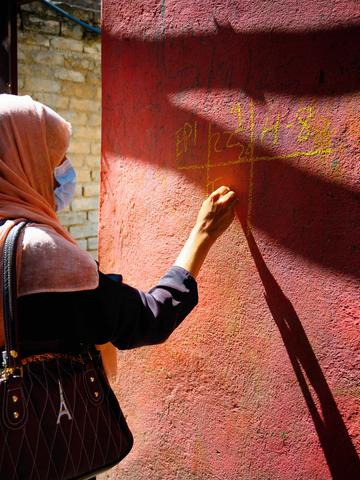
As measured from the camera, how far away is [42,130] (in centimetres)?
179

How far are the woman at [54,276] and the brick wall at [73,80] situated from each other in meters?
5.23

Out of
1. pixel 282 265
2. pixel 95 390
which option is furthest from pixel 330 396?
pixel 95 390

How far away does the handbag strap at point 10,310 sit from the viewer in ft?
4.99

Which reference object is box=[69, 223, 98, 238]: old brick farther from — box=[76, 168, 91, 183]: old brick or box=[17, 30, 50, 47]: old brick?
box=[17, 30, 50, 47]: old brick

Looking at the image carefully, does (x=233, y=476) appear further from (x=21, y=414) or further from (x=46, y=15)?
(x=46, y=15)

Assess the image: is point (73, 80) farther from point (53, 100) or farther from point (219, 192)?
point (219, 192)

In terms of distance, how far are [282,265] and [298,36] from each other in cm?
84

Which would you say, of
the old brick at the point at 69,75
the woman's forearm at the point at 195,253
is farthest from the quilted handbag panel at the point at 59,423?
the old brick at the point at 69,75

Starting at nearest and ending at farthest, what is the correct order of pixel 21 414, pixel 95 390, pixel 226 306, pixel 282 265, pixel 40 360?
pixel 21 414
pixel 40 360
pixel 95 390
pixel 282 265
pixel 226 306

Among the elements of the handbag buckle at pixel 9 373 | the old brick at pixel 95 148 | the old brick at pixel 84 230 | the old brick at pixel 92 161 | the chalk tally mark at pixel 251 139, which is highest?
the chalk tally mark at pixel 251 139

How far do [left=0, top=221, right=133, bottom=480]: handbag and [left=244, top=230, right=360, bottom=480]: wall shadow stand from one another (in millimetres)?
715

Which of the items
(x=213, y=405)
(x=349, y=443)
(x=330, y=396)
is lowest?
(x=213, y=405)

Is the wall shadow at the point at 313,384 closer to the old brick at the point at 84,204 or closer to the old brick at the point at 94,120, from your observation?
the old brick at the point at 84,204

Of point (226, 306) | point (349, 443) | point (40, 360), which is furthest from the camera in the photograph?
point (226, 306)
